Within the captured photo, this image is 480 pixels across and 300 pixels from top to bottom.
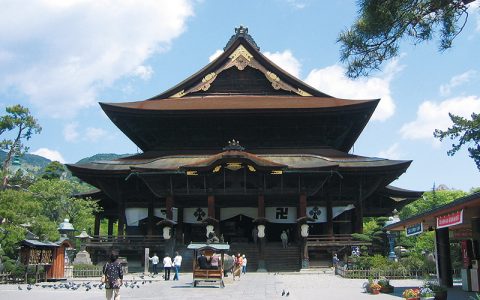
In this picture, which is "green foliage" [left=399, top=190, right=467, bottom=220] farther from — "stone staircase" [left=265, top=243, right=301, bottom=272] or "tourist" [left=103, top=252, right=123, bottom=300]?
"tourist" [left=103, top=252, right=123, bottom=300]

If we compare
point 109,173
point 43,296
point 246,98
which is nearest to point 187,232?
point 109,173

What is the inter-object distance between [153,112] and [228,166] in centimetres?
→ 809

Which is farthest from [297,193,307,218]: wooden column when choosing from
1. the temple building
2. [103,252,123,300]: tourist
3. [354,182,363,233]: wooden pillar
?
[103,252,123,300]: tourist

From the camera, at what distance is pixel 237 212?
113 ft

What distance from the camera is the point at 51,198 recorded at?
41.8 meters

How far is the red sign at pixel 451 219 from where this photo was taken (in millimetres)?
14306

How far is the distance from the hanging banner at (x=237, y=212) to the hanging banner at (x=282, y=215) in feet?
3.62

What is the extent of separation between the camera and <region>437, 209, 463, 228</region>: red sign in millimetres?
14306

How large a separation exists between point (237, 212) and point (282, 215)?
10.2ft

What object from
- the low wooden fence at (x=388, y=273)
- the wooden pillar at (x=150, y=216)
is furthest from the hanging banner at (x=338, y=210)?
the wooden pillar at (x=150, y=216)

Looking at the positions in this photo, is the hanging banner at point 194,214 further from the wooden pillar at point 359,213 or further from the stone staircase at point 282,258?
the wooden pillar at point 359,213

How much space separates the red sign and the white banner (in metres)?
23.8

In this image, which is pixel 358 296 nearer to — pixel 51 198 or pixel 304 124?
pixel 304 124

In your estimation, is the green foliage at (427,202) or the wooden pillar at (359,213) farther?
the green foliage at (427,202)
